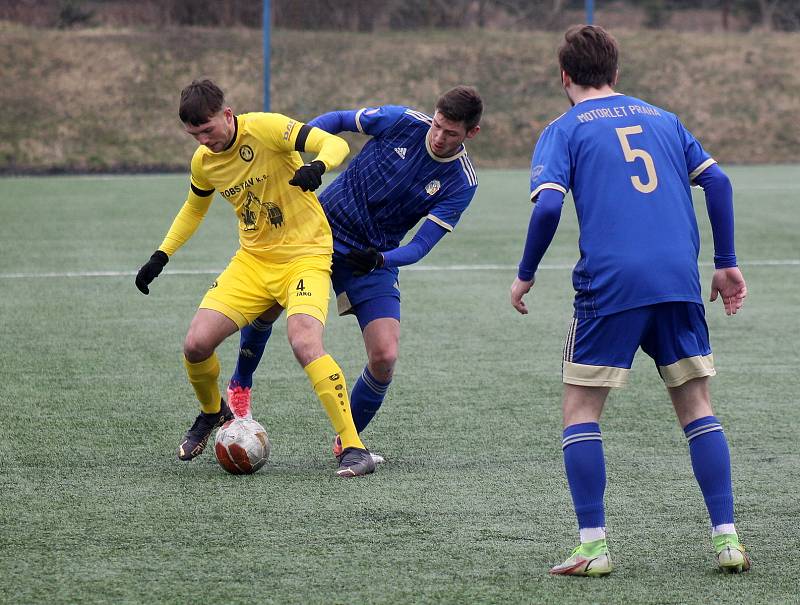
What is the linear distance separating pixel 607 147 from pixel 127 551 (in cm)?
203

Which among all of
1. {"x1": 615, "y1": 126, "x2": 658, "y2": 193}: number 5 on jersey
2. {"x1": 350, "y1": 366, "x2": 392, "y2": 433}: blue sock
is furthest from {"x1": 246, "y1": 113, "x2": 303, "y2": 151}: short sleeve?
{"x1": 615, "y1": 126, "x2": 658, "y2": 193}: number 5 on jersey

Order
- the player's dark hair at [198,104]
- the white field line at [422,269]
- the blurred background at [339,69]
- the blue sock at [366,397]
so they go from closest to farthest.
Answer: the player's dark hair at [198,104] → the blue sock at [366,397] → the white field line at [422,269] → the blurred background at [339,69]

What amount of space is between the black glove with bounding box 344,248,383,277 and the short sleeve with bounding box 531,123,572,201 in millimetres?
1485

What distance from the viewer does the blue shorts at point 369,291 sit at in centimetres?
577

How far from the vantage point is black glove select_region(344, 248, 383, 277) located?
214 inches

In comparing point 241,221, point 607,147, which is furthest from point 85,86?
point 607,147

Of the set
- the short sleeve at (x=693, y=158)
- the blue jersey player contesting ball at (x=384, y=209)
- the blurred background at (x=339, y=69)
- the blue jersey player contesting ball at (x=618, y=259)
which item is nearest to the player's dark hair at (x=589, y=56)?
the blue jersey player contesting ball at (x=618, y=259)

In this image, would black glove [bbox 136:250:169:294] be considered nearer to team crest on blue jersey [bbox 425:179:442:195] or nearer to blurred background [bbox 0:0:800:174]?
team crest on blue jersey [bbox 425:179:442:195]

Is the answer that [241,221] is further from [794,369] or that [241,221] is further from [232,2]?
[232,2]

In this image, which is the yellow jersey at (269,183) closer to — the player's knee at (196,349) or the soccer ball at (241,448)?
the player's knee at (196,349)

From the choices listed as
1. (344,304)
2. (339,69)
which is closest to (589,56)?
(344,304)

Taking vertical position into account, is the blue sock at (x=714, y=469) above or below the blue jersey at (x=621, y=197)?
below

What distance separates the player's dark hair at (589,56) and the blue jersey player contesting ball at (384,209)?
1.43m

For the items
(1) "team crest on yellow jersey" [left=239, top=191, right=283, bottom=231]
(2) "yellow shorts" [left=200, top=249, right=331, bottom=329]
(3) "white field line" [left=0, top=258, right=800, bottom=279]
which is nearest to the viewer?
(2) "yellow shorts" [left=200, top=249, right=331, bottom=329]
